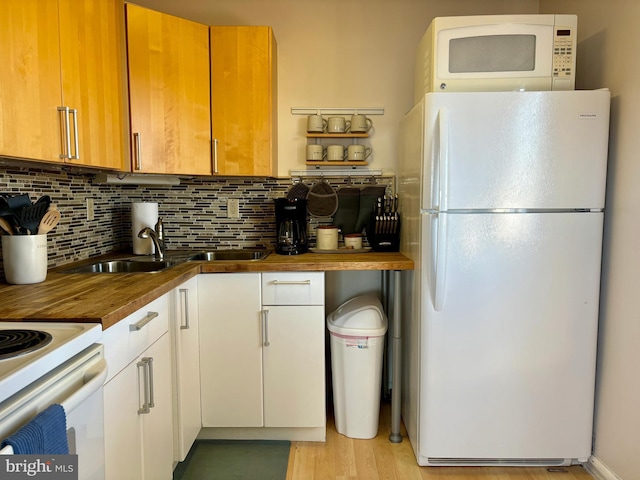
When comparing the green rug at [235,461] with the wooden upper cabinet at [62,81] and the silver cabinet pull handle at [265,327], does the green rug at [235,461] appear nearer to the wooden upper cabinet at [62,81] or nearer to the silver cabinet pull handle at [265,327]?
the silver cabinet pull handle at [265,327]

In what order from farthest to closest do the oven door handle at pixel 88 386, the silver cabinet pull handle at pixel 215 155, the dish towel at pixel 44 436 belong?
the silver cabinet pull handle at pixel 215 155
the oven door handle at pixel 88 386
the dish towel at pixel 44 436

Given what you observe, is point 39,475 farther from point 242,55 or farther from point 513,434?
point 242,55

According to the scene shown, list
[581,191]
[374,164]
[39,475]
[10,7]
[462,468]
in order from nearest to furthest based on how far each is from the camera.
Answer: [39,475]
[10,7]
[581,191]
[462,468]
[374,164]

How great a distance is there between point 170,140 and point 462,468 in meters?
2.06

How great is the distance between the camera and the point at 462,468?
79.4 inches

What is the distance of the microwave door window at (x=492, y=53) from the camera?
77.4 inches

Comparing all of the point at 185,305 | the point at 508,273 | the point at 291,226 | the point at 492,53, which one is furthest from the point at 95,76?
the point at 508,273

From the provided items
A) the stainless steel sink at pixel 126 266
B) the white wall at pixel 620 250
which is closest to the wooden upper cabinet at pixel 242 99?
the stainless steel sink at pixel 126 266

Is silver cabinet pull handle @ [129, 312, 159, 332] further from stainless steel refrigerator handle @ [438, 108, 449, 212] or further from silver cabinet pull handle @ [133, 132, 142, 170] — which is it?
stainless steel refrigerator handle @ [438, 108, 449, 212]

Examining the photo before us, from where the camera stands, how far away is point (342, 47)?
2.62 m

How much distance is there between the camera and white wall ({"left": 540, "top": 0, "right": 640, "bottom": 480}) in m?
1.72

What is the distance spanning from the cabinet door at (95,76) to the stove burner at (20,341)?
0.76 metres

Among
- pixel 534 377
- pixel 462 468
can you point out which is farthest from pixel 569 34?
pixel 462 468

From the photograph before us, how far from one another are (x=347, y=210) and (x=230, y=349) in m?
1.05
